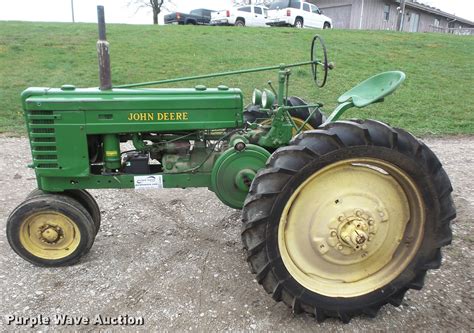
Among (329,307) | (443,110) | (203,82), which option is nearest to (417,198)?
(329,307)

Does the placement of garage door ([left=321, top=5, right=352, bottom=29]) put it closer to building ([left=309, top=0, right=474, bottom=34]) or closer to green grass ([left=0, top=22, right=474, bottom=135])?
building ([left=309, top=0, right=474, bottom=34])

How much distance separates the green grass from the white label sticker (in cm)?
507

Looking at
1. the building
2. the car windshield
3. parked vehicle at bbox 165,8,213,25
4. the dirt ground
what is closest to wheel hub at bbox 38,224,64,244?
the dirt ground

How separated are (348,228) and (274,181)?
556 mm

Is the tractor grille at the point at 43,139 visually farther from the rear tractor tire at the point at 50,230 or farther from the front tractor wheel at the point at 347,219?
the front tractor wheel at the point at 347,219

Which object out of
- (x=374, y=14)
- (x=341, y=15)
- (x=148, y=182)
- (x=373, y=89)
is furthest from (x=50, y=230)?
(x=341, y=15)

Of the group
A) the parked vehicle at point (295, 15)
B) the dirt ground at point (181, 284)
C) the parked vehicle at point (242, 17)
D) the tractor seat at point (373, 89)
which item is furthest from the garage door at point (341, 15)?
the tractor seat at point (373, 89)

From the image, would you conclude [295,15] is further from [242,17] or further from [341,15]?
[341,15]

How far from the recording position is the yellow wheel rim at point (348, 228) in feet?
7.78

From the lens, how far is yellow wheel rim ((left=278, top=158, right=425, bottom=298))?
2.37 metres

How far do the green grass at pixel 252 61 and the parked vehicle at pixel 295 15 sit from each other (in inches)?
185

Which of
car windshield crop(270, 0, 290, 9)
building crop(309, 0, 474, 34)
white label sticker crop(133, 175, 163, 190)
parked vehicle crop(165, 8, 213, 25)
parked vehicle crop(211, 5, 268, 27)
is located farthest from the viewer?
building crop(309, 0, 474, 34)

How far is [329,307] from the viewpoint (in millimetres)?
2350

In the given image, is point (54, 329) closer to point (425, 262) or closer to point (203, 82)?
point (425, 262)
